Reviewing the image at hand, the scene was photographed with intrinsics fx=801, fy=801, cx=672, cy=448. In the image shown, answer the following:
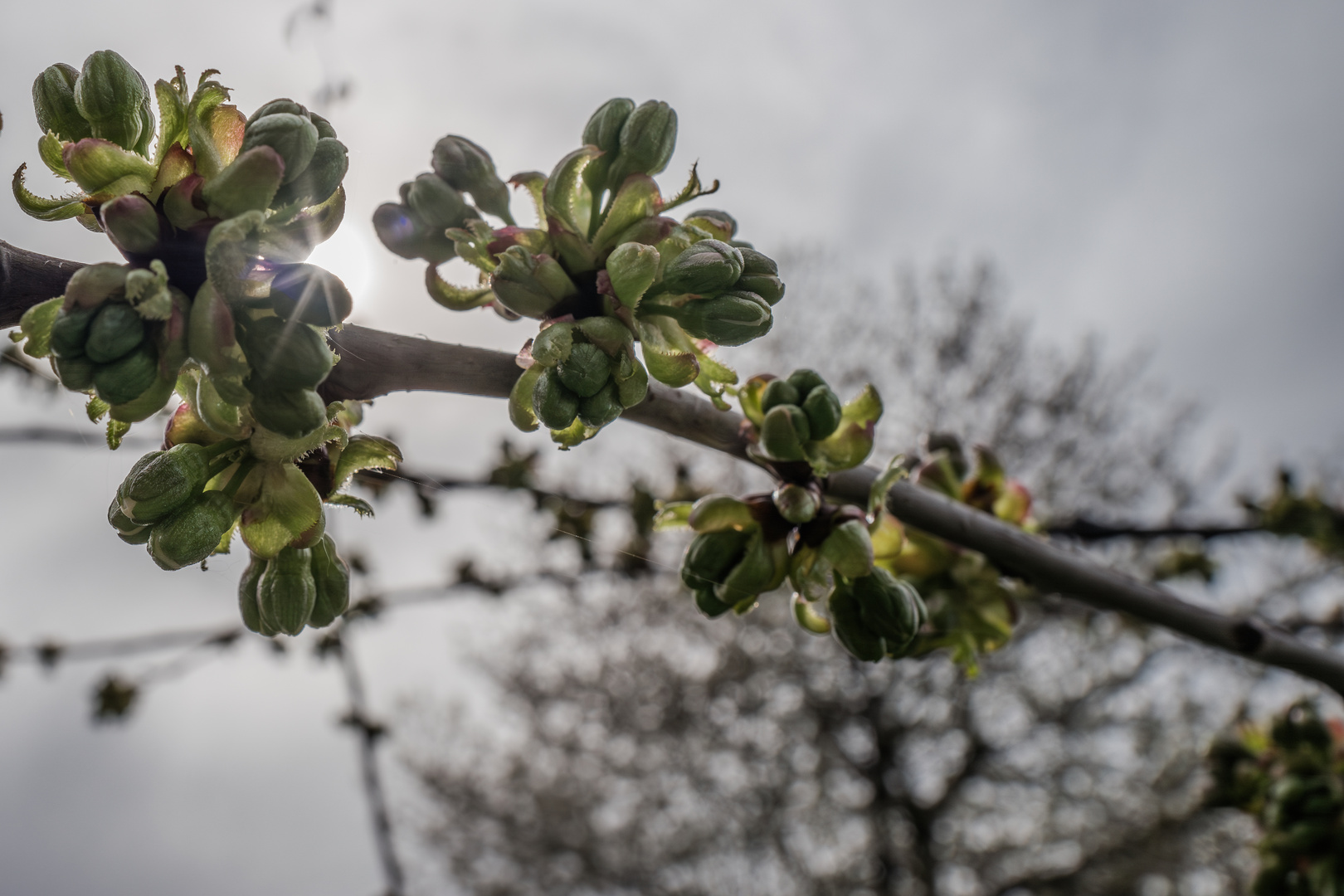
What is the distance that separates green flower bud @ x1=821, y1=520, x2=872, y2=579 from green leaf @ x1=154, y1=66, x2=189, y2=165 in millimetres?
748

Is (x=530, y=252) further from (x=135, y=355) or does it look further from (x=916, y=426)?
(x=916, y=426)

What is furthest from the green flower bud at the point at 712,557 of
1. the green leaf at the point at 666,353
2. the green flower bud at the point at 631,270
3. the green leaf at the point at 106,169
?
the green leaf at the point at 106,169

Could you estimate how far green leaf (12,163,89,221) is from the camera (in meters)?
0.66

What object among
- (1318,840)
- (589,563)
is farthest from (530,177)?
(1318,840)

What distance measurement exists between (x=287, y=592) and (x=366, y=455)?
0.48 ft

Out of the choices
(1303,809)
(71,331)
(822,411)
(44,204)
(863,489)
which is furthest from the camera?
(1303,809)

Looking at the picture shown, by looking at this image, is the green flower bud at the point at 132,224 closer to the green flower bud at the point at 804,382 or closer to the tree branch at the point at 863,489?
the tree branch at the point at 863,489

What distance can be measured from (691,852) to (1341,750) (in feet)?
27.4

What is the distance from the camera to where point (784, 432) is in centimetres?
88

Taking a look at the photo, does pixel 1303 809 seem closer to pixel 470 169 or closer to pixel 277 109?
pixel 470 169

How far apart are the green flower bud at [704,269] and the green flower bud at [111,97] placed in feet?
1.57

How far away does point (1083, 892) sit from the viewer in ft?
26.5

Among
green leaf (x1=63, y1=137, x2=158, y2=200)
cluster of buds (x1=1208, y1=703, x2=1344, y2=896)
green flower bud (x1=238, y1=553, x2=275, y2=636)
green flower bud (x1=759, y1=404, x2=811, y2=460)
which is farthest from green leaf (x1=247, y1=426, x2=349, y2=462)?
cluster of buds (x1=1208, y1=703, x2=1344, y2=896)

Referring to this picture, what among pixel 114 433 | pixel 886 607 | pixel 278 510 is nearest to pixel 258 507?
pixel 278 510
